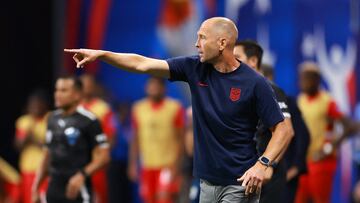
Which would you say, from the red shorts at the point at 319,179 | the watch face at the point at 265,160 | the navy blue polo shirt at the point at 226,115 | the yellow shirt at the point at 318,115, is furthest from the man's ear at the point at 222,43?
the yellow shirt at the point at 318,115

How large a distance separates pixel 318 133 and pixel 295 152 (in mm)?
3482

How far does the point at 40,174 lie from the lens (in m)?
10.9

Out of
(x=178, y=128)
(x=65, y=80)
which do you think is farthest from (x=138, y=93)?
(x=65, y=80)

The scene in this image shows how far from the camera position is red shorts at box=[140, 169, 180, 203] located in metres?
14.9

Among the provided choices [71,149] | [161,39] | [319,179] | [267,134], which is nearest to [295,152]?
[267,134]

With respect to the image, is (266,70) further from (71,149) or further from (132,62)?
(132,62)

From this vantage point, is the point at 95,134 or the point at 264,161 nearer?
the point at 264,161

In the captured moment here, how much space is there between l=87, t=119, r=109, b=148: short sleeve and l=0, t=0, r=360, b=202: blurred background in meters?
2.31

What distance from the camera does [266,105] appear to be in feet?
25.6

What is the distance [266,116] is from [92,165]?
10.3ft

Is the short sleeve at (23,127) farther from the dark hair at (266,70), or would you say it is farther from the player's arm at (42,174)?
the dark hair at (266,70)

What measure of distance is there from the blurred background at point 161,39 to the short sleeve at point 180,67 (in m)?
3.92

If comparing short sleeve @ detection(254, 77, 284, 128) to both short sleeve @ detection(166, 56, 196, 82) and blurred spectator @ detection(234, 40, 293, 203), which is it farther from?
blurred spectator @ detection(234, 40, 293, 203)


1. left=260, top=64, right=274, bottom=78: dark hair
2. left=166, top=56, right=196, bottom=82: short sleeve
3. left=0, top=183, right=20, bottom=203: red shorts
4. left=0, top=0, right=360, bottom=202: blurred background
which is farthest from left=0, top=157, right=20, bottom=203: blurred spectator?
left=166, top=56, right=196, bottom=82: short sleeve
